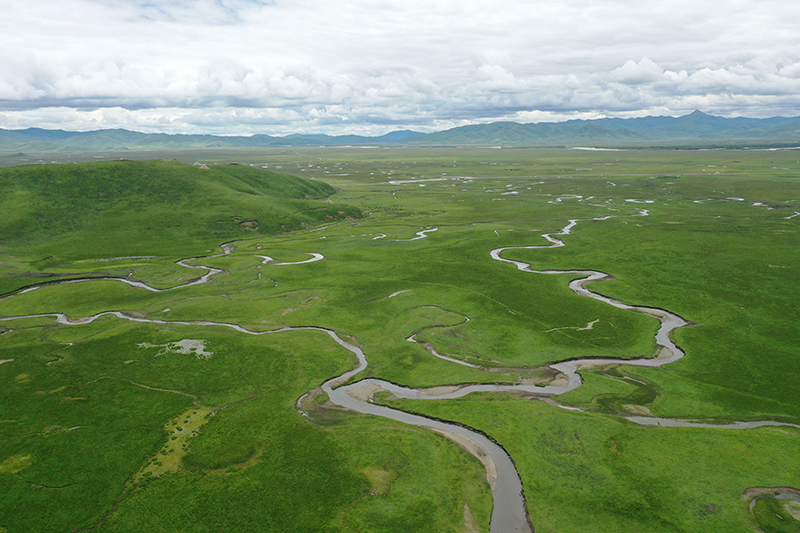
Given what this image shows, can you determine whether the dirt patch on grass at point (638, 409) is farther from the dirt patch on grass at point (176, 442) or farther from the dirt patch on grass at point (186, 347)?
the dirt patch on grass at point (186, 347)

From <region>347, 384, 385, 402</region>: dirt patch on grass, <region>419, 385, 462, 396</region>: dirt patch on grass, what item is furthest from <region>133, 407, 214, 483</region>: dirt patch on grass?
<region>419, 385, 462, 396</region>: dirt patch on grass

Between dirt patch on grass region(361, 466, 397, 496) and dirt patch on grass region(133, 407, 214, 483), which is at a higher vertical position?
dirt patch on grass region(133, 407, 214, 483)

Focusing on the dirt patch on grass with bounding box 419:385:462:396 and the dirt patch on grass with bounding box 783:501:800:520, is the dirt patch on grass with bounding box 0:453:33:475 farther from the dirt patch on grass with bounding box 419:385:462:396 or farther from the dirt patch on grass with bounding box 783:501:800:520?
the dirt patch on grass with bounding box 783:501:800:520

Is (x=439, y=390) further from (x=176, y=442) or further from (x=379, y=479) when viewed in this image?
(x=176, y=442)

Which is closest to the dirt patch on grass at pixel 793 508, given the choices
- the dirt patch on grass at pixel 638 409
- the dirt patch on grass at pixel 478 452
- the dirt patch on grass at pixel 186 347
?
the dirt patch on grass at pixel 638 409

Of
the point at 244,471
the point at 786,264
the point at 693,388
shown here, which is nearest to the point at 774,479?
the point at 693,388

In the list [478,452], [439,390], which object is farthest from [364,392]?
[478,452]

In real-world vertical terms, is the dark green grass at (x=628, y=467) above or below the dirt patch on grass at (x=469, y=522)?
above
